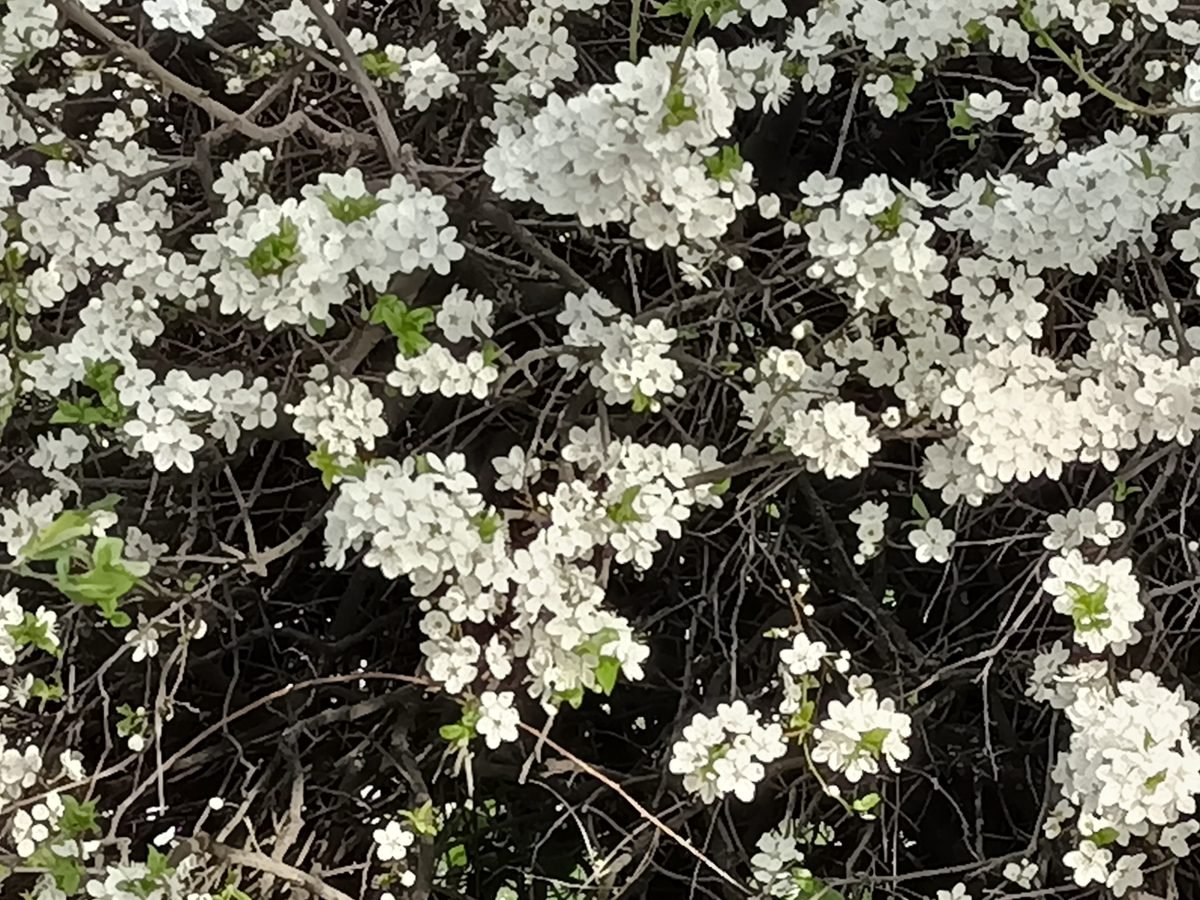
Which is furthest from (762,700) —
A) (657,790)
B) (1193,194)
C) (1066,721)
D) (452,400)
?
(1193,194)

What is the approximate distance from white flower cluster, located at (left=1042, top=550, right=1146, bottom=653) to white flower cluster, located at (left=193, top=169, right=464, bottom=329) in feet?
1.50

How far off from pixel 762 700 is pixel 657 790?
0.11 meters

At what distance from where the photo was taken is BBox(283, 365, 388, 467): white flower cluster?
883mm

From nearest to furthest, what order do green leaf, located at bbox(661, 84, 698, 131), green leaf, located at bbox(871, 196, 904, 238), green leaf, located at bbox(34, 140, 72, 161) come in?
green leaf, located at bbox(661, 84, 698, 131), green leaf, located at bbox(871, 196, 904, 238), green leaf, located at bbox(34, 140, 72, 161)

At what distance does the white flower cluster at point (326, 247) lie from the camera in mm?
812

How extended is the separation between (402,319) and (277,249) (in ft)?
0.32

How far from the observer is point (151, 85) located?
108 centimetres

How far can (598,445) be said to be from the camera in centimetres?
92

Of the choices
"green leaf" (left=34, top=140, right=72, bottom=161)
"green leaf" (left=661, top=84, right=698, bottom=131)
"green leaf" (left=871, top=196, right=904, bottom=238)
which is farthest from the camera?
"green leaf" (left=34, top=140, right=72, bottom=161)

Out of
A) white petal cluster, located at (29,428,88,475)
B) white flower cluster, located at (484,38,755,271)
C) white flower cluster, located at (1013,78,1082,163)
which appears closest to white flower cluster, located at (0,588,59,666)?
white petal cluster, located at (29,428,88,475)

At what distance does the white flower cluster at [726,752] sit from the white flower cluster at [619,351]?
229 mm

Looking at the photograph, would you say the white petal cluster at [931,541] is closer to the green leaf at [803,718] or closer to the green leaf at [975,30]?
the green leaf at [803,718]

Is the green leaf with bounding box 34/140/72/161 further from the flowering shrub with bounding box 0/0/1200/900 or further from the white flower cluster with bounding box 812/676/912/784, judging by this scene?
the white flower cluster with bounding box 812/676/912/784

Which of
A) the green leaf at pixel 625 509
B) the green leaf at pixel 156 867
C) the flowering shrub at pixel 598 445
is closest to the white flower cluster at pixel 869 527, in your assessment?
the flowering shrub at pixel 598 445
